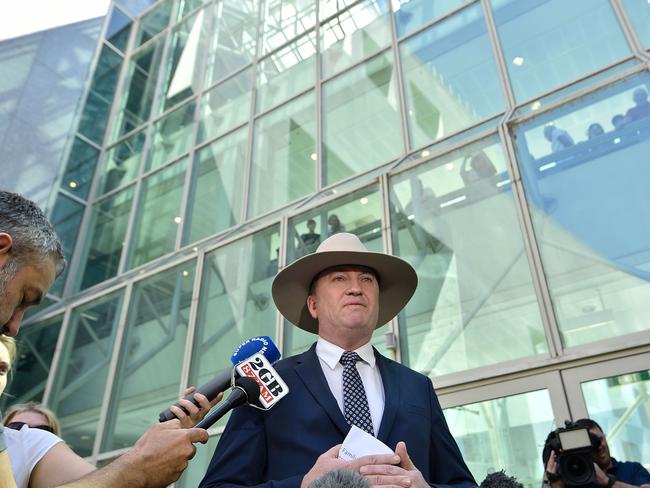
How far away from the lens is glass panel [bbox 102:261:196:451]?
6895 millimetres

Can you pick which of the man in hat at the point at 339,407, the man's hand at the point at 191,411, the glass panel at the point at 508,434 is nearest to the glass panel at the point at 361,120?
the glass panel at the point at 508,434

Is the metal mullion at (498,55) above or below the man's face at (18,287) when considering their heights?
above

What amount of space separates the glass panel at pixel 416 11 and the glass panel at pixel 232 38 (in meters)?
2.77

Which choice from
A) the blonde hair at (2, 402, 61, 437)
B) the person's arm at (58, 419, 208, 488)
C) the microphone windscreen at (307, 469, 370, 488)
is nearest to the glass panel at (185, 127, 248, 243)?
the blonde hair at (2, 402, 61, 437)

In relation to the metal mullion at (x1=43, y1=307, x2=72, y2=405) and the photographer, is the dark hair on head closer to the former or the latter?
the photographer

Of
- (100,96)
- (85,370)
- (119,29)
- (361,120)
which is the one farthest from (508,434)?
(119,29)

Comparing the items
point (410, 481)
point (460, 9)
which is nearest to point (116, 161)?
point (460, 9)

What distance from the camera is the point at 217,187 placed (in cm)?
838

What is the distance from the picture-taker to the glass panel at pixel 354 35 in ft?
25.4

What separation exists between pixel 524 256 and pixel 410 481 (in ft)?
12.0

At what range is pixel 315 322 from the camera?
2.59 metres

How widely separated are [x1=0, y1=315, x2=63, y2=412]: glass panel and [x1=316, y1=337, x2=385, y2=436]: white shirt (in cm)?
759

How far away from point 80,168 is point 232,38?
375cm

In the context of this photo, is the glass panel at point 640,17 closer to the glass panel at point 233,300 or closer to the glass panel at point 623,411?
the glass panel at point 623,411
